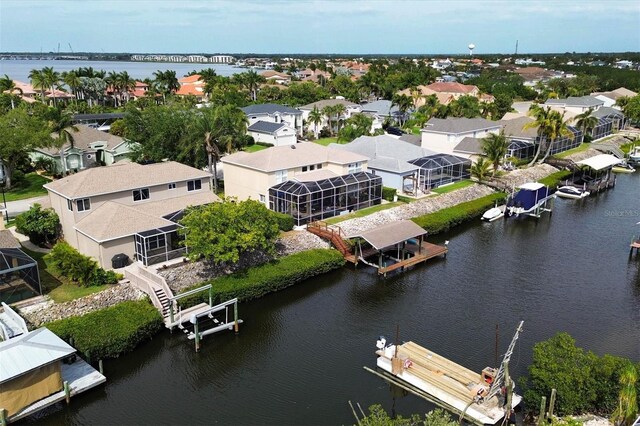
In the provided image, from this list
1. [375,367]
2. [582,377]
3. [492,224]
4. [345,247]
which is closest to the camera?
[582,377]

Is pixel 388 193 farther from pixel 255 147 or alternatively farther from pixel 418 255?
pixel 255 147

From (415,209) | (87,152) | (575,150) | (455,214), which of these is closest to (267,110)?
(87,152)

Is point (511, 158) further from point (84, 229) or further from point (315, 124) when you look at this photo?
point (84, 229)

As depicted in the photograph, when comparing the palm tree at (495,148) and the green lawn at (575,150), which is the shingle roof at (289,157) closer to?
the palm tree at (495,148)

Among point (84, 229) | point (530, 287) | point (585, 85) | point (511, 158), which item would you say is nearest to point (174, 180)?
point (84, 229)

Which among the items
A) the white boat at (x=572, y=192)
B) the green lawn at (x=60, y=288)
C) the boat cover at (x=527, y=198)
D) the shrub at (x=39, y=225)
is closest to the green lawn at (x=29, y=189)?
the shrub at (x=39, y=225)
